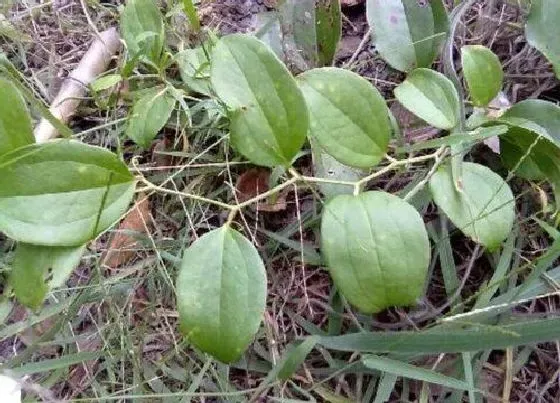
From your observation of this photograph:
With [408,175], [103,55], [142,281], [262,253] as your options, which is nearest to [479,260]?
[408,175]

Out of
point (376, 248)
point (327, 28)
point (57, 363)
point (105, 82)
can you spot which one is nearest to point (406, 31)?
point (327, 28)

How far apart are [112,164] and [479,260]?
44 cm

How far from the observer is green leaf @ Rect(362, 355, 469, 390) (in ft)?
2.62

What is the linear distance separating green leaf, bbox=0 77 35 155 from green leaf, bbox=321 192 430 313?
31cm

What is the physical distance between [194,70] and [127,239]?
24cm

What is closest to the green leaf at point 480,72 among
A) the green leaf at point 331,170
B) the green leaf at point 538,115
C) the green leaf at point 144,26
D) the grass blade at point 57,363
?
the green leaf at point 538,115

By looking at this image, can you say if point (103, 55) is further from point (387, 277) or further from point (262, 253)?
point (387, 277)

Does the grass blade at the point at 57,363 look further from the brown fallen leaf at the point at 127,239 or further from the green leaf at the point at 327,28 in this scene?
the green leaf at the point at 327,28

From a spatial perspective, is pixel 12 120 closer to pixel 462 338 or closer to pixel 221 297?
pixel 221 297

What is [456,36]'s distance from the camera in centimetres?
Answer: 99

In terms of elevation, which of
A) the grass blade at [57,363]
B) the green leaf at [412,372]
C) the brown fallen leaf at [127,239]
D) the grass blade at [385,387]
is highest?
the brown fallen leaf at [127,239]

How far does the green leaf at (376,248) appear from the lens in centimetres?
71

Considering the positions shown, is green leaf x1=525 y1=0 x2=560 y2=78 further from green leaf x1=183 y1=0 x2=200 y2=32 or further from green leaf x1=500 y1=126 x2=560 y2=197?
green leaf x1=183 y1=0 x2=200 y2=32

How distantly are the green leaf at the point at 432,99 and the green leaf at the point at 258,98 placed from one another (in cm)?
15
